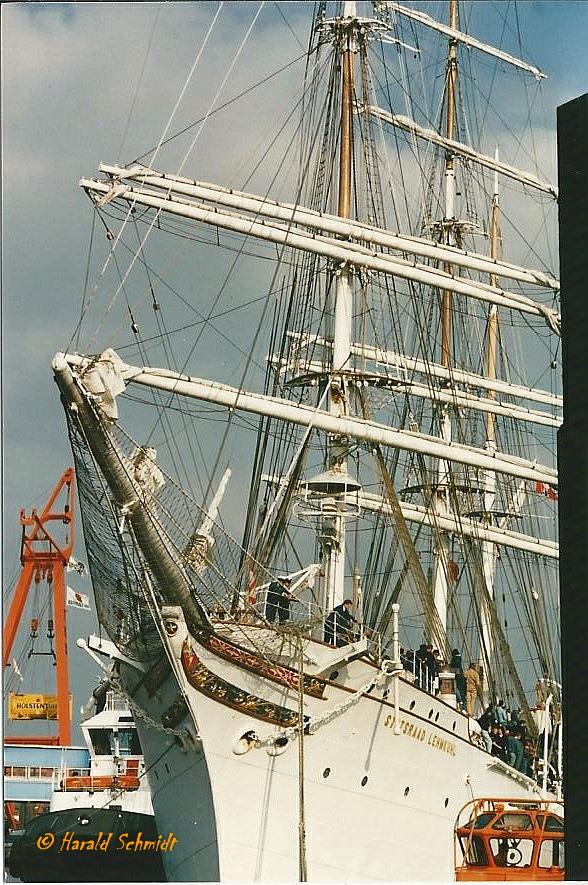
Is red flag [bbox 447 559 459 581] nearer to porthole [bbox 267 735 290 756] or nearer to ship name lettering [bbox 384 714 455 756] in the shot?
ship name lettering [bbox 384 714 455 756]

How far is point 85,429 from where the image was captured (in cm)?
1056

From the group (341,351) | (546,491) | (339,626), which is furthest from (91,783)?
(546,491)

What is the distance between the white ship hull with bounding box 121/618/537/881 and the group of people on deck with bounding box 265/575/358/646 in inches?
10.9

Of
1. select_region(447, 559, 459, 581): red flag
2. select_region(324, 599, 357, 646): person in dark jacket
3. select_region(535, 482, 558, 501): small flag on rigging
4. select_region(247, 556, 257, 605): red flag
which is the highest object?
select_region(535, 482, 558, 501): small flag on rigging

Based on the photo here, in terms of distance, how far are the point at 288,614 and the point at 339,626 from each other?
1.87ft

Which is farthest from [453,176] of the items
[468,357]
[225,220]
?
[225,220]

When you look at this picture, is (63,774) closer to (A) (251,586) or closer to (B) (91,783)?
(B) (91,783)

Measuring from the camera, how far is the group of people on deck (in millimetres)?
11786

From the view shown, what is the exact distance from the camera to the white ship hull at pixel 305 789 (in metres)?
11.4

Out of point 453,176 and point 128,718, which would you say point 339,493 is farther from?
point 453,176

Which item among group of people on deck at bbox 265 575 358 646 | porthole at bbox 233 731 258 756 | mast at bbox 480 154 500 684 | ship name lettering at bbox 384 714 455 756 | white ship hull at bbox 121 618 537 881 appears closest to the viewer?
white ship hull at bbox 121 618 537 881

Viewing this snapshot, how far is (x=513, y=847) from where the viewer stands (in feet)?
34.4

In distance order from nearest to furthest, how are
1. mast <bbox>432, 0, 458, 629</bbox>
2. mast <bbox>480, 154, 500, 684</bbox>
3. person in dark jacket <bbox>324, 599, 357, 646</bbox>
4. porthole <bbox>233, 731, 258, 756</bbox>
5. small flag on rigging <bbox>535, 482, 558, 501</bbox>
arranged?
porthole <bbox>233, 731, 258, 756</bbox> → person in dark jacket <bbox>324, 599, 357, 646</bbox> → small flag on rigging <bbox>535, 482, 558, 501</bbox> → mast <bbox>432, 0, 458, 629</bbox> → mast <bbox>480, 154, 500, 684</bbox>

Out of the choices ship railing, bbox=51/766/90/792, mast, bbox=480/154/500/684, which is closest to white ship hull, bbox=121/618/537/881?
ship railing, bbox=51/766/90/792
